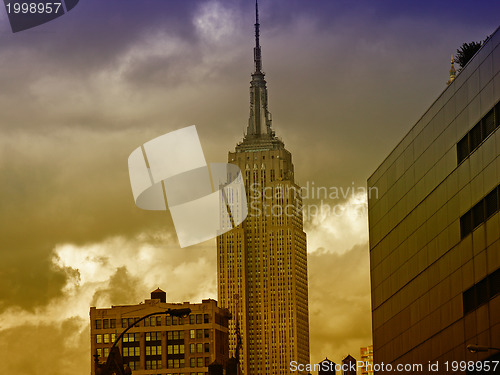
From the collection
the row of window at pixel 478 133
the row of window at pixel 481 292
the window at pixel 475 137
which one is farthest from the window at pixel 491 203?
the window at pixel 475 137

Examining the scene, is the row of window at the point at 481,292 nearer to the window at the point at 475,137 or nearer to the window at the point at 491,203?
the window at the point at 491,203

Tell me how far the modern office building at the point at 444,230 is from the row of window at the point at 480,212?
0.20 feet

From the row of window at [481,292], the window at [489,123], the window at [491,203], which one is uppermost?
the window at [489,123]

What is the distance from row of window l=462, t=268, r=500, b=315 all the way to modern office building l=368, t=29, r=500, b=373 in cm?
6

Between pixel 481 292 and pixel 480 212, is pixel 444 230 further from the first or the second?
pixel 481 292

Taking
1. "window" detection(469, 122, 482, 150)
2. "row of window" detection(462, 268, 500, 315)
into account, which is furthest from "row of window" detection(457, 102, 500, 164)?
"row of window" detection(462, 268, 500, 315)

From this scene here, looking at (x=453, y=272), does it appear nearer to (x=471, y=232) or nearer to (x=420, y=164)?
(x=471, y=232)

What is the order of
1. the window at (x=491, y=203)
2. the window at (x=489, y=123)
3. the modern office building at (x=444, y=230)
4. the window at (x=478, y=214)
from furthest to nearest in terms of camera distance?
the window at (x=478, y=214)
the modern office building at (x=444, y=230)
the window at (x=489, y=123)
the window at (x=491, y=203)

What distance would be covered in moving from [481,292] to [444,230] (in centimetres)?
911

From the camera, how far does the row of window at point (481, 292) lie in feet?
229

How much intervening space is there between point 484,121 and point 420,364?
71.2 feet

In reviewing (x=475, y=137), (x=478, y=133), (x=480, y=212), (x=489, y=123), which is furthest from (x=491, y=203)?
(x=475, y=137)

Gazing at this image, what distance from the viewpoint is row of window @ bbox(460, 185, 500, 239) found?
69812 millimetres

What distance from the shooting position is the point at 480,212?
240 ft
